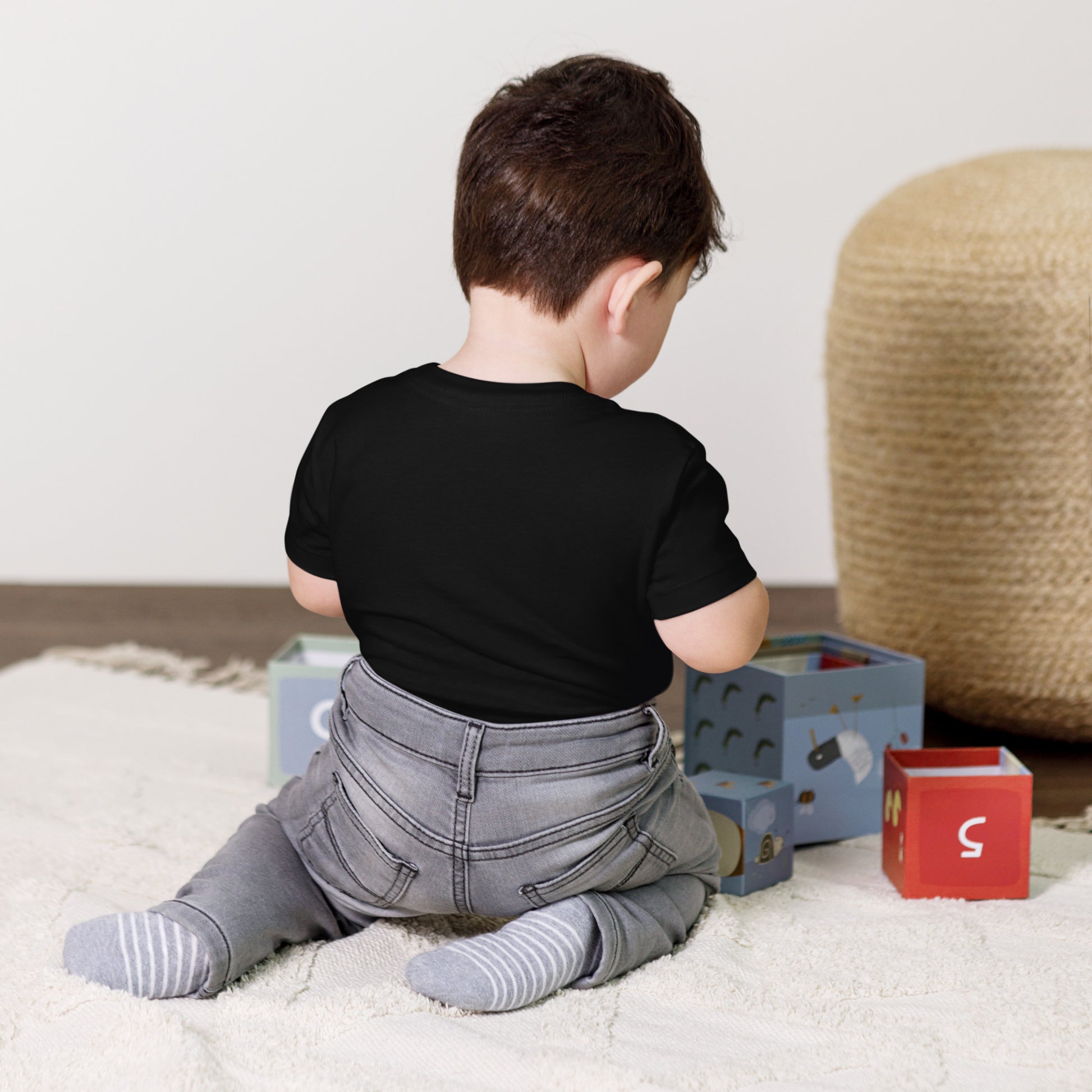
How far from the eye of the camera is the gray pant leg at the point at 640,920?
853 millimetres

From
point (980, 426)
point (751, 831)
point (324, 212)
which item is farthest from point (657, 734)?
point (324, 212)

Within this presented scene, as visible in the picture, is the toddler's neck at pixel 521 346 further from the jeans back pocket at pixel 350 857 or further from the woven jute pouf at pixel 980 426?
the woven jute pouf at pixel 980 426

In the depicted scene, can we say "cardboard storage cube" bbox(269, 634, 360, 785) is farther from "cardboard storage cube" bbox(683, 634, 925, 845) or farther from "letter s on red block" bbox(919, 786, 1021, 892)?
"letter s on red block" bbox(919, 786, 1021, 892)

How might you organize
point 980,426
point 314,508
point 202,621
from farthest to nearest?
point 202,621 → point 980,426 → point 314,508

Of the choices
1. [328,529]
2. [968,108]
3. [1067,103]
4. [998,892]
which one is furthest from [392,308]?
[998,892]

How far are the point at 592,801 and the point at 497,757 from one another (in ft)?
0.22

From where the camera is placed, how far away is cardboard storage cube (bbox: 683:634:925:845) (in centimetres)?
112

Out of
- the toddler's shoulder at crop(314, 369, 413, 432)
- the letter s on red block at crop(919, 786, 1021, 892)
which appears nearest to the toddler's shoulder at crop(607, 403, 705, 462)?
the toddler's shoulder at crop(314, 369, 413, 432)

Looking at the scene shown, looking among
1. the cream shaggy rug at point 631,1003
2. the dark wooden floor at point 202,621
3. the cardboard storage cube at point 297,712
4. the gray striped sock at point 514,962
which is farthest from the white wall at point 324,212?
the gray striped sock at point 514,962

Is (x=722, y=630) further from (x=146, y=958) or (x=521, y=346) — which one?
(x=146, y=958)

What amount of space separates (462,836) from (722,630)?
21 centimetres

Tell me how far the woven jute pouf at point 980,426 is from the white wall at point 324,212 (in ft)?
2.18

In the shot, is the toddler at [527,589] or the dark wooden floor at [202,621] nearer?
the toddler at [527,589]

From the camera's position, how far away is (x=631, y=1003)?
0.84m
